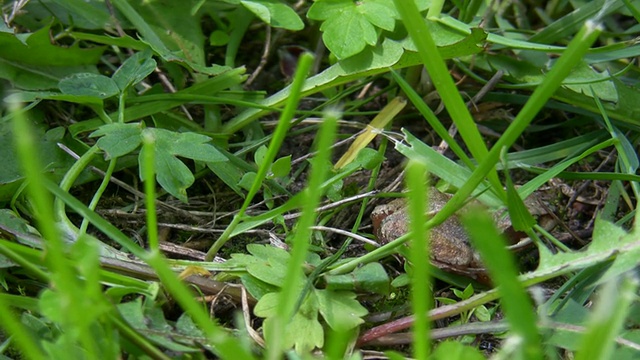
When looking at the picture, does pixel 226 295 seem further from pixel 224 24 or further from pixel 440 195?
pixel 224 24

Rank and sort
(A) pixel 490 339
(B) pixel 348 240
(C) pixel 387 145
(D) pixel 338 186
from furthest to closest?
(C) pixel 387 145 → (D) pixel 338 186 → (B) pixel 348 240 → (A) pixel 490 339

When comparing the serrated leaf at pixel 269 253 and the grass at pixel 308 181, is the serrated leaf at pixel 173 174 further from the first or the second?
the serrated leaf at pixel 269 253

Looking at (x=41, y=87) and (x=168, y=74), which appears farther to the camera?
(x=168, y=74)

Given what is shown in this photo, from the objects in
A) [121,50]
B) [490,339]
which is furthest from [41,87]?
[490,339]

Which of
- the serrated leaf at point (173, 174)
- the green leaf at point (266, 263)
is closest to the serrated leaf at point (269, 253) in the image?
the green leaf at point (266, 263)

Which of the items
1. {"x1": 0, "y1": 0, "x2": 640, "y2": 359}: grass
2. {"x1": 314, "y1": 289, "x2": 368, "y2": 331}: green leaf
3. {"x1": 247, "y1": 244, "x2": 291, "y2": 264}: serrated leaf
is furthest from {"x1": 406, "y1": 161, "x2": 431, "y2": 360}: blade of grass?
{"x1": 247, "y1": 244, "x2": 291, "y2": 264}: serrated leaf

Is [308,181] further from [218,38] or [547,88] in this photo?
[547,88]

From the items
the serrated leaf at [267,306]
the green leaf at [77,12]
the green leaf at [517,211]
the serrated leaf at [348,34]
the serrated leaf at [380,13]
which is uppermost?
the green leaf at [77,12]
